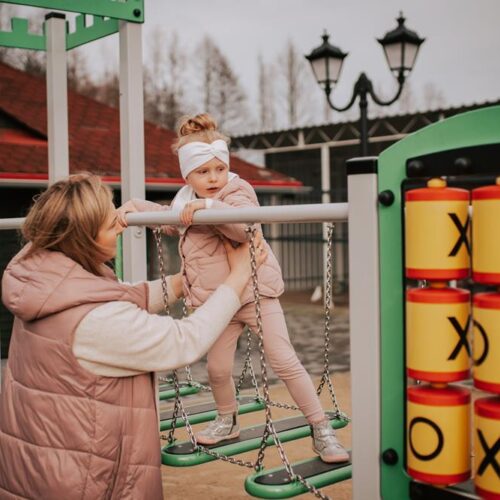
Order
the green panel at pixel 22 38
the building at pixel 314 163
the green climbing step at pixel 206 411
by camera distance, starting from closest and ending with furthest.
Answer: the green climbing step at pixel 206 411 < the green panel at pixel 22 38 < the building at pixel 314 163

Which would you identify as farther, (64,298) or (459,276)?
(64,298)

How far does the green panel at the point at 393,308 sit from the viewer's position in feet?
6.23

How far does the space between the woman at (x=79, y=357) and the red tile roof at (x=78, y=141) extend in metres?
5.95

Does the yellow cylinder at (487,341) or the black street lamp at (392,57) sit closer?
the yellow cylinder at (487,341)

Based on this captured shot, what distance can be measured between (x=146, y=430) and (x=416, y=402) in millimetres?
879

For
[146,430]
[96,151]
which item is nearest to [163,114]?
[96,151]

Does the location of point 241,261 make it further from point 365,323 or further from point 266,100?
point 266,100

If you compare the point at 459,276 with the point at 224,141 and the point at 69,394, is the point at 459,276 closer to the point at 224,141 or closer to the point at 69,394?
the point at 69,394

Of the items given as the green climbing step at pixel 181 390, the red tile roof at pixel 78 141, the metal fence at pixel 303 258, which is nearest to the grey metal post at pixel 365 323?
the green climbing step at pixel 181 390

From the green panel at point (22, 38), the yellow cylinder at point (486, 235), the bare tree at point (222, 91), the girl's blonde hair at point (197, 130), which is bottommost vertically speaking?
the yellow cylinder at point (486, 235)

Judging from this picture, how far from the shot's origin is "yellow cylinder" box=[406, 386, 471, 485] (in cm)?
180

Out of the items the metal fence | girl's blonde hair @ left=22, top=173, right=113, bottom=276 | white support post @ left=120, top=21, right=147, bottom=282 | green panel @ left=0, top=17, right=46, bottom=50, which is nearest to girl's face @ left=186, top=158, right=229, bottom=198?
white support post @ left=120, top=21, right=147, bottom=282

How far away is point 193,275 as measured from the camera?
2.99 meters

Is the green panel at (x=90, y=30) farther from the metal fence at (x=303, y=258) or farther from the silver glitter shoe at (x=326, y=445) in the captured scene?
the metal fence at (x=303, y=258)
